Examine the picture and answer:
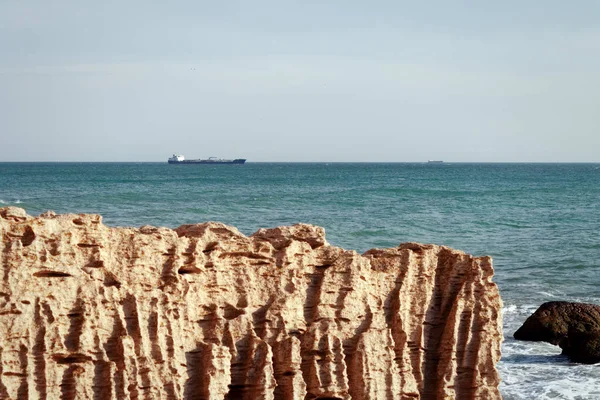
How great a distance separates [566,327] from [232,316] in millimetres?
10954

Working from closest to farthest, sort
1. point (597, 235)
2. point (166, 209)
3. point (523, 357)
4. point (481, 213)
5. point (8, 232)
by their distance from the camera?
point (8, 232), point (523, 357), point (597, 235), point (166, 209), point (481, 213)

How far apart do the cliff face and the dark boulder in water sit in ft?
25.7

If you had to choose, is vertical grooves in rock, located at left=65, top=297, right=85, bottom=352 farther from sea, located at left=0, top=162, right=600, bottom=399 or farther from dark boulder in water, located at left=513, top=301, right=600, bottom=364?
dark boulder in water, located at left=513, top=301, right=600, bottom=364

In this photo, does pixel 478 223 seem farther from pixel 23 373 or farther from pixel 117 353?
pixel 23 373

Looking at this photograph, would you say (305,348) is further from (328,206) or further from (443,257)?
(328,206)

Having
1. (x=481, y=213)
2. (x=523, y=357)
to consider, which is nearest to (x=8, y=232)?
(x=523, y=357)

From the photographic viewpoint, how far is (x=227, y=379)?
7.59 metres

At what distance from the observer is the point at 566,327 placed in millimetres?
16750

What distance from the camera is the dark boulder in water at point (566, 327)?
1568 centimetres

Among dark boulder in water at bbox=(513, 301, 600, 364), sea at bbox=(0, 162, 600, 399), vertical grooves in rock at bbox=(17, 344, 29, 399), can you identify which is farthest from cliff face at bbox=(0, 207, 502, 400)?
dark boulder in water at bbox=(513, 301, 600, 364)

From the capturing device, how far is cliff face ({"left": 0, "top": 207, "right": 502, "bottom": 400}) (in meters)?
7.08

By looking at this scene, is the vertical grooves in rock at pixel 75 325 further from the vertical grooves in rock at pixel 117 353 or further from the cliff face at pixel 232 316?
the vertical grooves in rock at pixel 117 353

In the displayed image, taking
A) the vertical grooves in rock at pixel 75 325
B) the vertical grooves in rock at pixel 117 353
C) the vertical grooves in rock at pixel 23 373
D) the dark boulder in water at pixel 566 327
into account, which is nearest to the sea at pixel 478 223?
the dark boulder in water at pixel 566 327

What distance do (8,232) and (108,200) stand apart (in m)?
39.7
